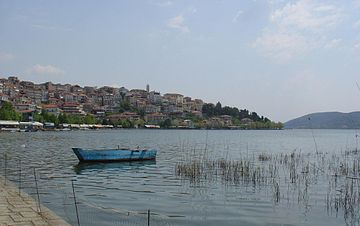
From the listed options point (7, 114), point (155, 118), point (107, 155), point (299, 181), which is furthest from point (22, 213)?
point (155, 118)

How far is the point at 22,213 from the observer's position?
994 cm

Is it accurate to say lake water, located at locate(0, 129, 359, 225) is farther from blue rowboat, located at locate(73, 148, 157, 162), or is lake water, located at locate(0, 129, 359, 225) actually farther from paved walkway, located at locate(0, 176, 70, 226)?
blue rowboat, located at locate(73, 148, 157, 162)

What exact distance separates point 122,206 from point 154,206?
42.6 inches

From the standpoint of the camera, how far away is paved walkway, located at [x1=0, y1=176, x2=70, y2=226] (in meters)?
9.14

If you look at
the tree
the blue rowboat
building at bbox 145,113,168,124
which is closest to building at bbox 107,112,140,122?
building at bbox 145,113,168,124

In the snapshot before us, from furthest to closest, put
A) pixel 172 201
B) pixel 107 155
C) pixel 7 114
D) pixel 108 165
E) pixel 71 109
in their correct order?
pixel 71 109
pixel 7 114
pixel 107 155
pixel 108 165
pixel 172 201

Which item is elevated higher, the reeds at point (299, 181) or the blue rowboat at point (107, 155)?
the blue rowboat at point (107, 155)

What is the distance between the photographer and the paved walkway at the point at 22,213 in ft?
30.0

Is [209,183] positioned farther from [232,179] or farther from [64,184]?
[64,184]

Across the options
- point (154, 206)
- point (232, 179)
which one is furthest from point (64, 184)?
point (232, 179)

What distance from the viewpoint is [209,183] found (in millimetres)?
19500

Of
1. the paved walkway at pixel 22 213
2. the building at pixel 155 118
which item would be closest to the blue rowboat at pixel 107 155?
the paved walkway at pixel 22 213

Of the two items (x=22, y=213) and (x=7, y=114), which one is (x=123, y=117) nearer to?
(x=7, y=114)

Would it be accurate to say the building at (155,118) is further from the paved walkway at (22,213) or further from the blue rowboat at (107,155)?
the paved walkway at (22,213)
